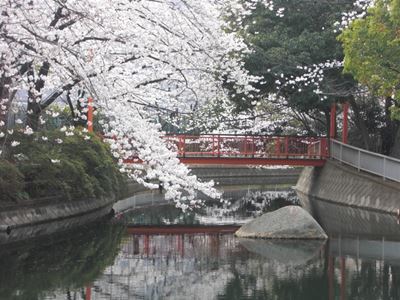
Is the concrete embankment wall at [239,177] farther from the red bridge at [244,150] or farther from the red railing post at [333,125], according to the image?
the red railing post at [333,125]

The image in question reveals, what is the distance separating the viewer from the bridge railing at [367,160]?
25312mm

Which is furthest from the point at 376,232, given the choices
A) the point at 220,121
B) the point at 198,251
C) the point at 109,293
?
the point at 220,121

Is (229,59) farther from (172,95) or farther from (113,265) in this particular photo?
(113,265)

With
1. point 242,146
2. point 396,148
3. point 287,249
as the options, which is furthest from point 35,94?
point 396,148

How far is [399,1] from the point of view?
19562 millimetres

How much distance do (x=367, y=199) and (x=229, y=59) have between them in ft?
30.2

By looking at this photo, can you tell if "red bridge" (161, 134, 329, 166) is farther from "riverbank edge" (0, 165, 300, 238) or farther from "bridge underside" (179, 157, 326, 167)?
"riverbank edge" (0, 165, 300, 238)

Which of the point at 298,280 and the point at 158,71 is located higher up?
the point at 158,71

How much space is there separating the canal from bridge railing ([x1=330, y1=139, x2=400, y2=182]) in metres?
3.16

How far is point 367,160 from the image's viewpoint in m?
27.5

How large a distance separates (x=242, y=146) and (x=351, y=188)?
207 inches

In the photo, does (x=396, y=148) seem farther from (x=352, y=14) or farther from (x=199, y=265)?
(x=199, y=265)

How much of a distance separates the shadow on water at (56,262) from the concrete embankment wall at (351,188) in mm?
10487

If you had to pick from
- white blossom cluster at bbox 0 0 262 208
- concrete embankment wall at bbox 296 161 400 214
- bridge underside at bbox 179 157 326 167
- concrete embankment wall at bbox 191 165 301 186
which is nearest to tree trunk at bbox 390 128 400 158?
concrete embankment wall at bbox 296 161 400 214
